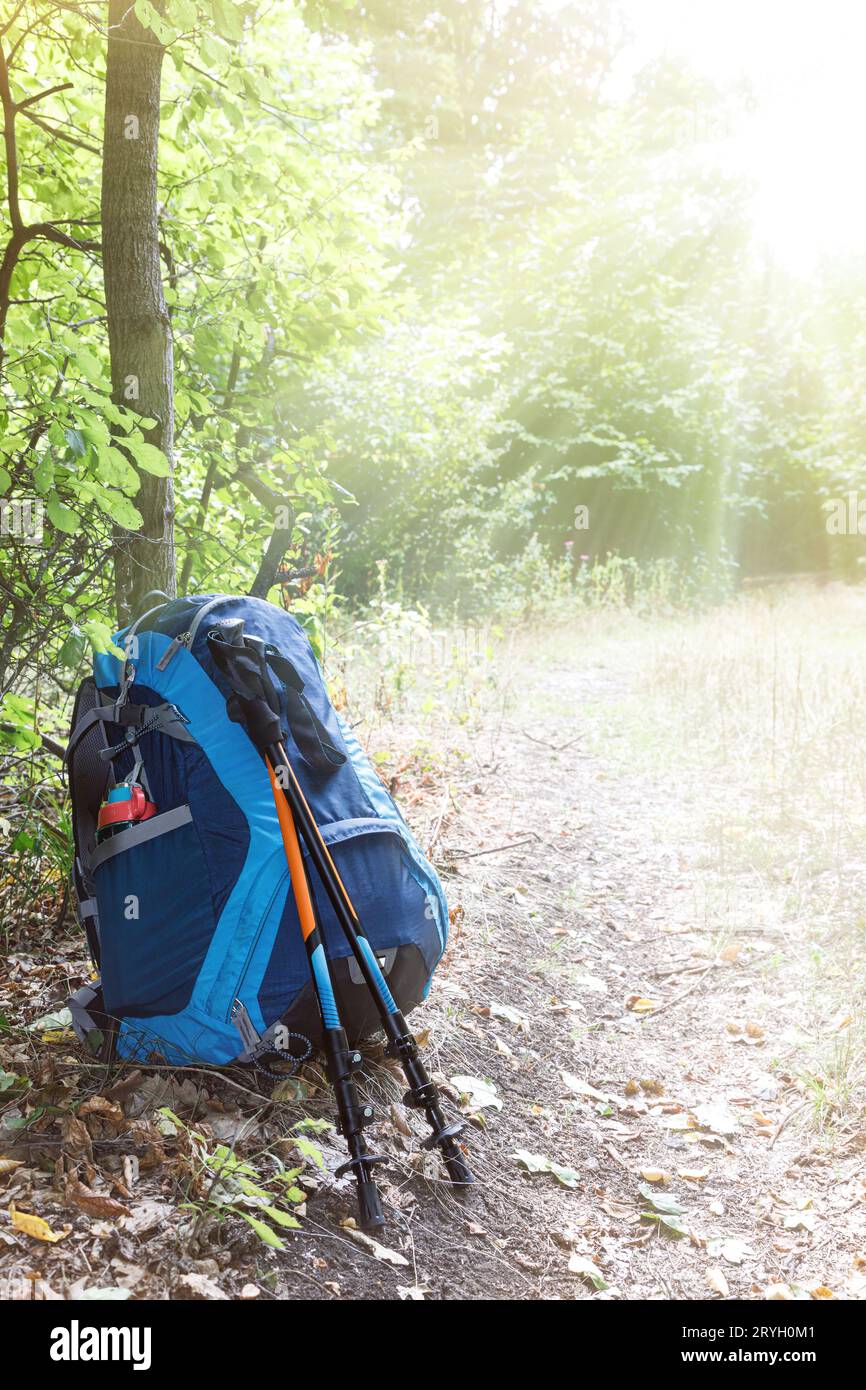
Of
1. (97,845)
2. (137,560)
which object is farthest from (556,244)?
(97,845)

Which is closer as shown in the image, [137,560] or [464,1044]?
[464,1044]

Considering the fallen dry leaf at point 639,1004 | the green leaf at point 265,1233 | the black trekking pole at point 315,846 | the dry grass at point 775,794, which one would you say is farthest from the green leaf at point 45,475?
the dry grass at point 775,794

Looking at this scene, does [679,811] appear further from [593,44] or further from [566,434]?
[593,44]

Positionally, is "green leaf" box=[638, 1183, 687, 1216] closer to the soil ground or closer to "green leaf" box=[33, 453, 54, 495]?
the soil ground

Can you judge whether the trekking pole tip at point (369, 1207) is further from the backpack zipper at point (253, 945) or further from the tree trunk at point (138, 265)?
the tree trunk at point (138, 265)

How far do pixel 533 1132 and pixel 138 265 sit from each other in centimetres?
277

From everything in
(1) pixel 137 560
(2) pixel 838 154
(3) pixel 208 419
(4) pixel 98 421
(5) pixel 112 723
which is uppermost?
(2) pixel 838 154

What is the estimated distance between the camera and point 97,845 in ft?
8.46

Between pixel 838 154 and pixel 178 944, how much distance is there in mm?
16519

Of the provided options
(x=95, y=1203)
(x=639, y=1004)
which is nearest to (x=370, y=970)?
(x=95, y=1203)

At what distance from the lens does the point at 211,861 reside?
2.34 meters

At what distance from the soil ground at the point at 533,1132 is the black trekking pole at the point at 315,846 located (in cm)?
17

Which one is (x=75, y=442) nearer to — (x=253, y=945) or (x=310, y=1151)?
(x=253, y=945)

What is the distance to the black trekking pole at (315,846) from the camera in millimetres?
2236
